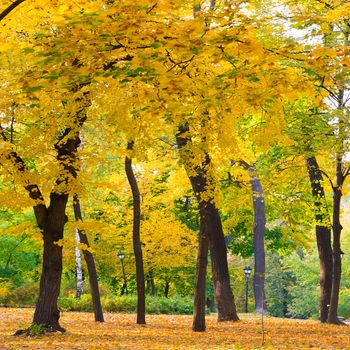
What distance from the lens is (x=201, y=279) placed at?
13.8m

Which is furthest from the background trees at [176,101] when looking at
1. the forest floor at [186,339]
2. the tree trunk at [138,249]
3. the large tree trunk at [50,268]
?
the forest floor at [186,339]

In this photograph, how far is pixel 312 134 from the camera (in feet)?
44.7

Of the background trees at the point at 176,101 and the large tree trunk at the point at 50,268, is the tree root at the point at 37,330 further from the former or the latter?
the background trees at the point at 176,101

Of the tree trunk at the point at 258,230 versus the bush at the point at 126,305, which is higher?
the tree trunk at the point at 258,230

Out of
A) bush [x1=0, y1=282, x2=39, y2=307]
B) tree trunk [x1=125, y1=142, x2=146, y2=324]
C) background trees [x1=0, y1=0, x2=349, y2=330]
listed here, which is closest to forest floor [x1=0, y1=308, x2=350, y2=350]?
background trees [x1=0, y1=0, x2=349, y2=330]

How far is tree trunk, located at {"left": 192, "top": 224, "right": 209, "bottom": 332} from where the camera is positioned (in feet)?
Result: 44.5

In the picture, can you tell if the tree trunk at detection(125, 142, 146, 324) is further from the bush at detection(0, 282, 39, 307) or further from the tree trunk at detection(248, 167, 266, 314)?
the bush at detection(0, 282, 39, 307)

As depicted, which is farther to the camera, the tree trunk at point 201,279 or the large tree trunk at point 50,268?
the tree trunk at point 201,279

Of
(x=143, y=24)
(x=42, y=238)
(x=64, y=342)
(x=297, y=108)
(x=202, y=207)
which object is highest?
(x=297, y=108)

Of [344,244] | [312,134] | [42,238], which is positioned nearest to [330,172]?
[312,134]

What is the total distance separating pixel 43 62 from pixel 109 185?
6.64 metres

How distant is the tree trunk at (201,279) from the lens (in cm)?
1356

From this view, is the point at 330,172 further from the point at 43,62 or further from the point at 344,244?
the point at 344,244

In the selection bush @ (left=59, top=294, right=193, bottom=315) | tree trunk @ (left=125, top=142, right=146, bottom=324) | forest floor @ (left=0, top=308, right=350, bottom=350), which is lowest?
forest floor @ (left=0, top=308, right=350, bottom=350)
